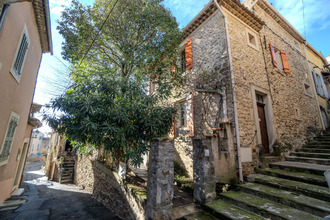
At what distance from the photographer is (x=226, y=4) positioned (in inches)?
236

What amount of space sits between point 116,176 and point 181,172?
2783mm

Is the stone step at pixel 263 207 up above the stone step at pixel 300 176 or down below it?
below

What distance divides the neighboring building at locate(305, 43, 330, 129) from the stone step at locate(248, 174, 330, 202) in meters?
8.31

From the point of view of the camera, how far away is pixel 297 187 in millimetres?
3541

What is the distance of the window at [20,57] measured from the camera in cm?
414

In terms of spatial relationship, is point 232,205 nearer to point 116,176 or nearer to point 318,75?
point 116,176

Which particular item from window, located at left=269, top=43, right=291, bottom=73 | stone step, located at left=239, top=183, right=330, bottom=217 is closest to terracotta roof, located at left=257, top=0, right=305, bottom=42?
window, located at left=269, top=43, right=291, bottom=73

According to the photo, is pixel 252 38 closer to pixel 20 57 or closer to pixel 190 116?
pixel 190 116

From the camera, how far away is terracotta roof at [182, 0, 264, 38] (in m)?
6.04

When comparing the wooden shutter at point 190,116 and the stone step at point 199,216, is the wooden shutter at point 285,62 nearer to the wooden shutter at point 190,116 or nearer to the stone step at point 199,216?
the wooden shutter at point 190,116

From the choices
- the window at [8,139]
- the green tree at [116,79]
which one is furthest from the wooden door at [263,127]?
the window at [8,139]

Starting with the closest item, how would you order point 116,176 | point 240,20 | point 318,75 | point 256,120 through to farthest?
point 116,176 < point 256,120 < point 240,20 < point 318,75

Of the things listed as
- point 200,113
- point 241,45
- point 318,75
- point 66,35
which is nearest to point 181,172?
point 200,113

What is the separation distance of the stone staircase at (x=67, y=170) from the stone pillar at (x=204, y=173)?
41.0ft
